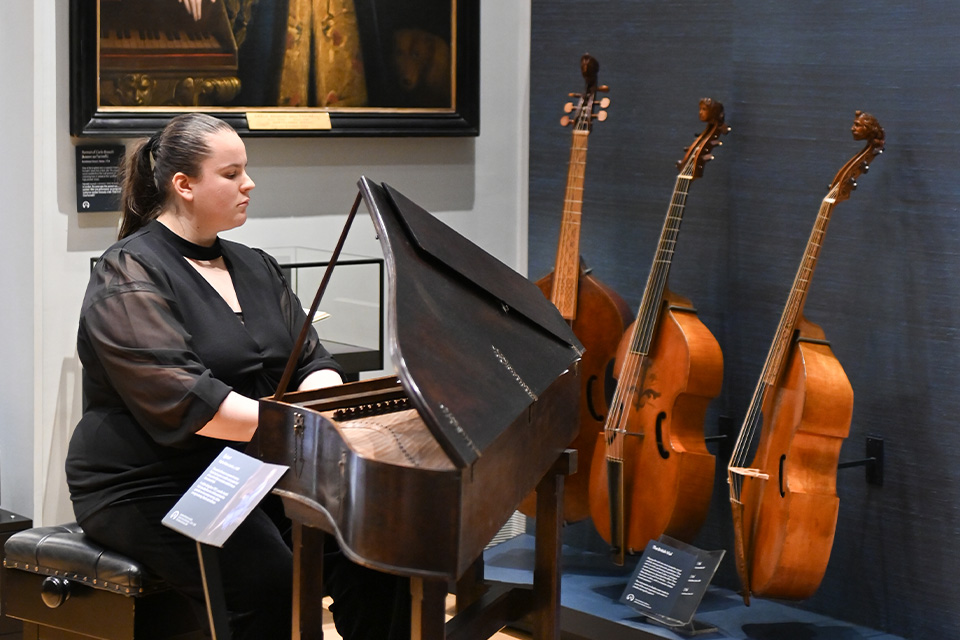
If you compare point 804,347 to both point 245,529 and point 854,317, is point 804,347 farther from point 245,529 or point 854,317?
point 245,529

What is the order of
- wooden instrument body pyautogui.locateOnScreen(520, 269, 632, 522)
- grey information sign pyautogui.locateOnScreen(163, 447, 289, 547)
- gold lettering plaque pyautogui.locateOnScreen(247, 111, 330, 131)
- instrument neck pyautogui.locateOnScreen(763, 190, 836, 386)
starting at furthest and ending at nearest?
gold lettering plaque pyautogui.locateOnScreen(247, 111, 330, 131) < wooden instrument body pyautogui.locateOnScreen(520, 269, 632, 522) < instrument neck pyautogui.locateOnScreen(763, 190, 836, 386) < grey information sign pyautogui.locateOnScreen(163, 447, 289, 547)

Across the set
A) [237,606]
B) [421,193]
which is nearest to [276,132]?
[421,193]

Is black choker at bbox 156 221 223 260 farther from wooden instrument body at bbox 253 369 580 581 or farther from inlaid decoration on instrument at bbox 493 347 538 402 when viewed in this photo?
inlaid decoration on instrument at bbox 493 347 538 402

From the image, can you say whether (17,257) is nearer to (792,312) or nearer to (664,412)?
(664,412)

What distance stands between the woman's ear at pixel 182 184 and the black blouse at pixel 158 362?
0.35 ft

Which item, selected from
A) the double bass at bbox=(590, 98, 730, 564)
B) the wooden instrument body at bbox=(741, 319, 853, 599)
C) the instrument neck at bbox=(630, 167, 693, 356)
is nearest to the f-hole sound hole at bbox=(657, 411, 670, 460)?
the double bass at bbox=(590, 98, 730, 564)

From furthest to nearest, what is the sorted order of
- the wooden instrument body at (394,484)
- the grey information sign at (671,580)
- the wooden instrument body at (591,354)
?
1. the wooden instrument body at (591,354)
2. the grey information sign at (671,580)
3. the wooden instrument body at (394,484)

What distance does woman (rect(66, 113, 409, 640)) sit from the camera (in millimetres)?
2662

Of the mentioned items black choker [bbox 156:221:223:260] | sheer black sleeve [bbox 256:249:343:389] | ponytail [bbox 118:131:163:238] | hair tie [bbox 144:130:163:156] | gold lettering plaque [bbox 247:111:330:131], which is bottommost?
sheer black sleeve [bbox 256:249:343:389]

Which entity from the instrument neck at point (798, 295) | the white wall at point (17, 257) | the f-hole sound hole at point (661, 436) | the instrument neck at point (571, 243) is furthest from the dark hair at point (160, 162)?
the instrument neck at point (798, 295)

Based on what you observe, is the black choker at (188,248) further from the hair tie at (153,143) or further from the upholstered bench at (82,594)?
the upholstered bench at (82,594)

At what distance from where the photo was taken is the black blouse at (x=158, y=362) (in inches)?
105

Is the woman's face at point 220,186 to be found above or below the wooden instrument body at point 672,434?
above

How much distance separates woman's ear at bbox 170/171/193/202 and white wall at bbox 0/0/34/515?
2.40 ft
